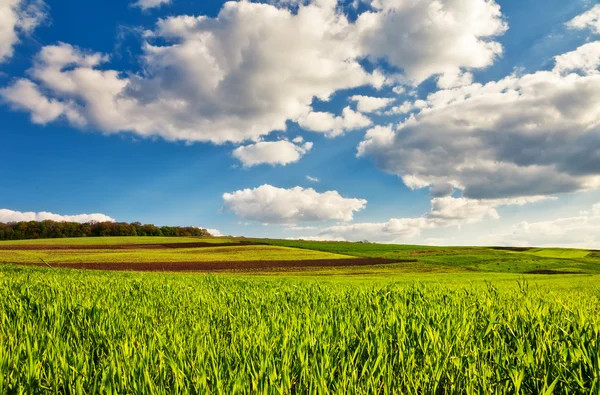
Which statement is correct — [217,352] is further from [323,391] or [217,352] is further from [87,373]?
[323,391]

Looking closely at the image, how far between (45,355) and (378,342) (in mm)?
2880

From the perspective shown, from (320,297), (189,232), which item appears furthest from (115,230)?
(320,297)

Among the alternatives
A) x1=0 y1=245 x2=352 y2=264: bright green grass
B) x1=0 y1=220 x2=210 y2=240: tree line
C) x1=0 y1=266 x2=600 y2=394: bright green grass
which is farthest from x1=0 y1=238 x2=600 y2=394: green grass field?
x1=0 y1=220 x2=210 y2=240: tree line

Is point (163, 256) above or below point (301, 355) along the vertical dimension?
below

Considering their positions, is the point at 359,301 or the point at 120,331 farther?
the point at 359,301

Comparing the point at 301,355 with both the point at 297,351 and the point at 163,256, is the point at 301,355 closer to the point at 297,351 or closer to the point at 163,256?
the point at 297,351

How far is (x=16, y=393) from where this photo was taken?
243cm

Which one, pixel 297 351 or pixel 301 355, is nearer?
pixel 301 355

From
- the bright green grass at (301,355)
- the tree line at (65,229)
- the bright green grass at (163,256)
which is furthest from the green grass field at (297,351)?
the tree line at (65,229)

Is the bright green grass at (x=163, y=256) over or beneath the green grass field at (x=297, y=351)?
beneath

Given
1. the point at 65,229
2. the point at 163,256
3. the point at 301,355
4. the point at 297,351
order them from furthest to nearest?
1. the point at 65,229
2. the point at 163,256
3. the point at 297,351
4. the point at 301,355

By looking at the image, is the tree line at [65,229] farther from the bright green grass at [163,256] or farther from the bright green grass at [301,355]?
the bright green grass at [301,355]

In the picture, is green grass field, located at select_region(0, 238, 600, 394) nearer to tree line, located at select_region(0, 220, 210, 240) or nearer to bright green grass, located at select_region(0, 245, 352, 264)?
bright green grass, located at select_region(0, 245, 352, 264)

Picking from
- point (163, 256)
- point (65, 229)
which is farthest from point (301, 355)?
point (65, 229)
